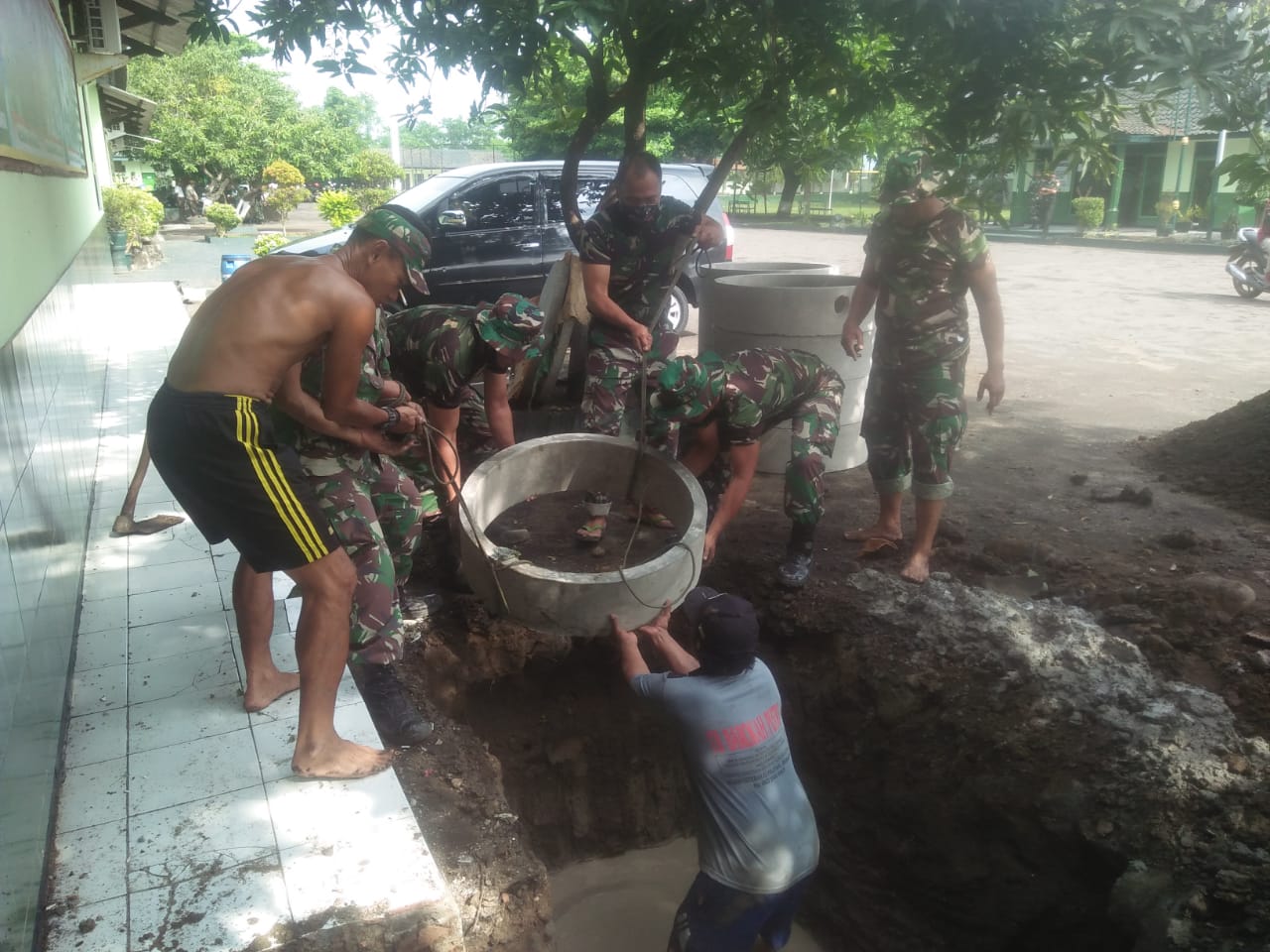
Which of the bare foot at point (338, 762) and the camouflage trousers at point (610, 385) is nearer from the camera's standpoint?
the bare foot at point (338, 762)

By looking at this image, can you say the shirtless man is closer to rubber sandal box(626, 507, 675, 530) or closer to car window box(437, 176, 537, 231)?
rubber sandal box(626, 507, 675, 530)

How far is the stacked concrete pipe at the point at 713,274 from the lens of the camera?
5.30 metres

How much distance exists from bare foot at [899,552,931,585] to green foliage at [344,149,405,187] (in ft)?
99.5

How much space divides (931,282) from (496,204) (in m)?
5.51

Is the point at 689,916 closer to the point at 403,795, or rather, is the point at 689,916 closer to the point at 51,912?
the point at 403,795

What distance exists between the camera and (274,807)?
2510 mm

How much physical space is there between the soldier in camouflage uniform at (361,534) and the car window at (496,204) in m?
5.66

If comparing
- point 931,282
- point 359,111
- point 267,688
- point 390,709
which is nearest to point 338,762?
point 390,709

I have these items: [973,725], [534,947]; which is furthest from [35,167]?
[973,725]

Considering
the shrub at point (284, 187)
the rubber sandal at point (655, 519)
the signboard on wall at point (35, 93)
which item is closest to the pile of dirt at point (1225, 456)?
the rubber sandal at point (655, 519)

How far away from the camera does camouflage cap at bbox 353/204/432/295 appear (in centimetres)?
270

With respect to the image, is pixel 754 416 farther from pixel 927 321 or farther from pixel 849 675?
pixel 849 675

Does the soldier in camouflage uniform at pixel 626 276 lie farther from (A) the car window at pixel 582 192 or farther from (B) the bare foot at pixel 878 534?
(A) the car window at pixel 582 192


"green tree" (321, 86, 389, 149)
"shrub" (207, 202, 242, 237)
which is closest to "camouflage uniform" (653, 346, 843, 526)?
"shrub" (207, 202, 242, 237)
